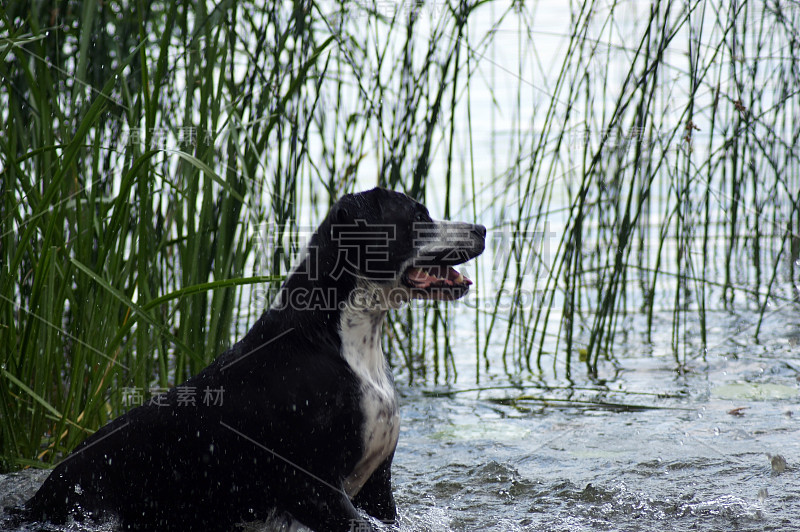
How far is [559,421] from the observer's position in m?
3.78

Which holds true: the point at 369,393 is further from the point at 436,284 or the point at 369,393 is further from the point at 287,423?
the point at 436,284

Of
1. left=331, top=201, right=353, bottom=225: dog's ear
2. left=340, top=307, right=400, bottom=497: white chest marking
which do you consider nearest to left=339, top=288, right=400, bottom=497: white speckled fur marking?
left=340, top=307, right=400, bottom=497: white chest marking

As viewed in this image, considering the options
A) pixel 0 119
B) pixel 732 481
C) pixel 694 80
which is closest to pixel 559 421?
pixel 732 481

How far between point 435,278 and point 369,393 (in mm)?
416

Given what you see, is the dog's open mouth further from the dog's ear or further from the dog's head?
the dog's ear

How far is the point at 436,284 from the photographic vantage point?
2.56 m

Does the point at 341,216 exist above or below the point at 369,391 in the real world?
above

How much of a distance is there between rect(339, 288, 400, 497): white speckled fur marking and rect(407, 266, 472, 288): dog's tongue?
14 centimetres

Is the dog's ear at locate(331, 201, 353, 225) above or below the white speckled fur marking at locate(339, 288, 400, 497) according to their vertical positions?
above

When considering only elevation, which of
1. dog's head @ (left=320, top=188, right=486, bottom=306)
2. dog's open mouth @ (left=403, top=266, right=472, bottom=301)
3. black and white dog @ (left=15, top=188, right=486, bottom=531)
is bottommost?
black and white dog @ (left=15, top=188, right=486, bottom=531)

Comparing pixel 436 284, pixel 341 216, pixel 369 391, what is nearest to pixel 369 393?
pixel 369 391

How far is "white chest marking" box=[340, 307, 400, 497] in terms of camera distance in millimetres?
2410

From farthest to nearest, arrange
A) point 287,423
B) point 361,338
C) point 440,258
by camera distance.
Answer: point 440,258 → point 361,338 → point 287,423

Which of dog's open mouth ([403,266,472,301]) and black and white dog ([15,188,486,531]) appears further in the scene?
dog's open mouth ([403,266,472,301])
